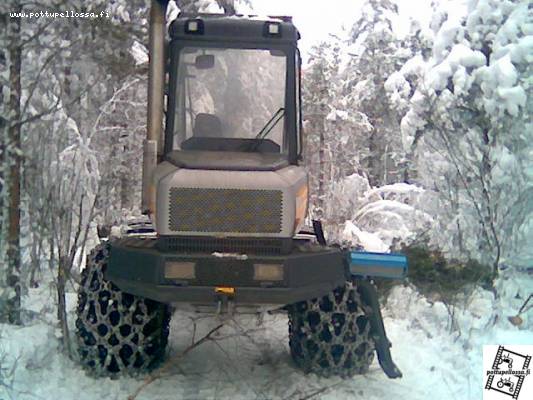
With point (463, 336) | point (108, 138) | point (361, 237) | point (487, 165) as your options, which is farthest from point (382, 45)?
point (463, 336)

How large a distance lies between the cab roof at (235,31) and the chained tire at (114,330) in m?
2.40

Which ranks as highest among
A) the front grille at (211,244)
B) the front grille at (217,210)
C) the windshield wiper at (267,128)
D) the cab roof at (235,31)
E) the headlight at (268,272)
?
the cab roof at (235,31)

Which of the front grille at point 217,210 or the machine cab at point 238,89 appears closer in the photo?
the front grille at point 217,210

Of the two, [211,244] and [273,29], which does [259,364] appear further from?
[273,29]

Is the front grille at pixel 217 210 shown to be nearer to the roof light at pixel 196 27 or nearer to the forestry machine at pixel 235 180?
the forestry machine at pixel 235 180

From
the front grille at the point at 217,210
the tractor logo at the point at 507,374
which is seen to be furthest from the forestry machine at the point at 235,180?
the tractor logo at the point at 507,374

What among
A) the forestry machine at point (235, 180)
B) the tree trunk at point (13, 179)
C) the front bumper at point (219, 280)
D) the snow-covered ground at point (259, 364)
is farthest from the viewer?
the tree trunk at point (13, 179)

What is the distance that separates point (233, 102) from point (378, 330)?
2515mm

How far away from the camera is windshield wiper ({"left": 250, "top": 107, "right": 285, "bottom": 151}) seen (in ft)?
18.4

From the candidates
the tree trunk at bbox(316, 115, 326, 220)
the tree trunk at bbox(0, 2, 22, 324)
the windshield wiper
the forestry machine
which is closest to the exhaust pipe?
the forestry machine

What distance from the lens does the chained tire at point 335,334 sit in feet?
18.2

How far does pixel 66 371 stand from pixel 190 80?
2.91 metres

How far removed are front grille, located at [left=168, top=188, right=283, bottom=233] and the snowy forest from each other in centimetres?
123

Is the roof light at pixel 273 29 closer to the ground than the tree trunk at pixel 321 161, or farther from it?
farther from it
